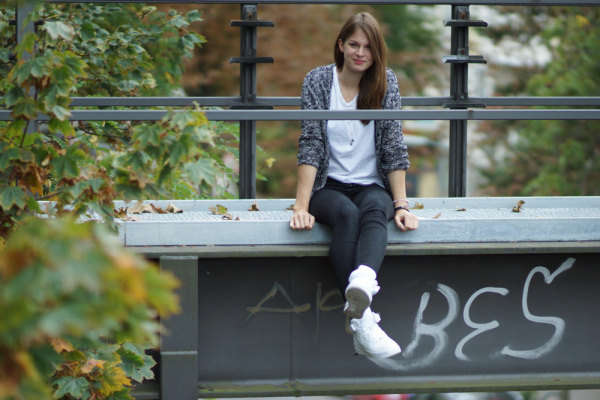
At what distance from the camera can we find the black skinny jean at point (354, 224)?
155 inches

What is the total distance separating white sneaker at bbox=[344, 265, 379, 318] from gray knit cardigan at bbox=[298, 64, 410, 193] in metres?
0.72

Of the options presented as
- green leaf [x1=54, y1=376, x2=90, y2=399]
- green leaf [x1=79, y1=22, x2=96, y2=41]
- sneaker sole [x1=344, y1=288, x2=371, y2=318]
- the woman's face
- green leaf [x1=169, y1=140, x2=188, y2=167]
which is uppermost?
green leaf [x1=79, y1=22, x2=96, y2=41]

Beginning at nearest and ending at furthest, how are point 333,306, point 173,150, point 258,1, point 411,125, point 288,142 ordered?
point 173,150
point 333,306
point 258,1
point 288,142
point 411,125

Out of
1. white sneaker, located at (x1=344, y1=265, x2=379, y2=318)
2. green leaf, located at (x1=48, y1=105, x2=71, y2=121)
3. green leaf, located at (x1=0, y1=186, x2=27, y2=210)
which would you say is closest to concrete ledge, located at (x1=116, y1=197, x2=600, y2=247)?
white sneaker, located at (x1=344, y1=265, x2=379, y2=318)

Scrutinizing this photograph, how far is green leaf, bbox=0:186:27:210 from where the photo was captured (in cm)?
331

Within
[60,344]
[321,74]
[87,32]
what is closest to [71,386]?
[60,344]

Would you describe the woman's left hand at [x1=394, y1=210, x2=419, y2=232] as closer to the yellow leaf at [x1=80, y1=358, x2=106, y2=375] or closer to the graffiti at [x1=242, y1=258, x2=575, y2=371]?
the graffiti at [x1=242, y1=258, x2=575, y2=371]

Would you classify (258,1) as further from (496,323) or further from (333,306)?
(496,323)

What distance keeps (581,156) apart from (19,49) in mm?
14642

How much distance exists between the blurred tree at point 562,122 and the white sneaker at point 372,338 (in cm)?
1282

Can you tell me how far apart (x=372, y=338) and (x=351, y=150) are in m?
1.07

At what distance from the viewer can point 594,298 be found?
432 centimetres

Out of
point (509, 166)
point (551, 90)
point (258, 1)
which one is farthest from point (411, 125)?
point (258, 1)

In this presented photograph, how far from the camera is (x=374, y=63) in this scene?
445cm
